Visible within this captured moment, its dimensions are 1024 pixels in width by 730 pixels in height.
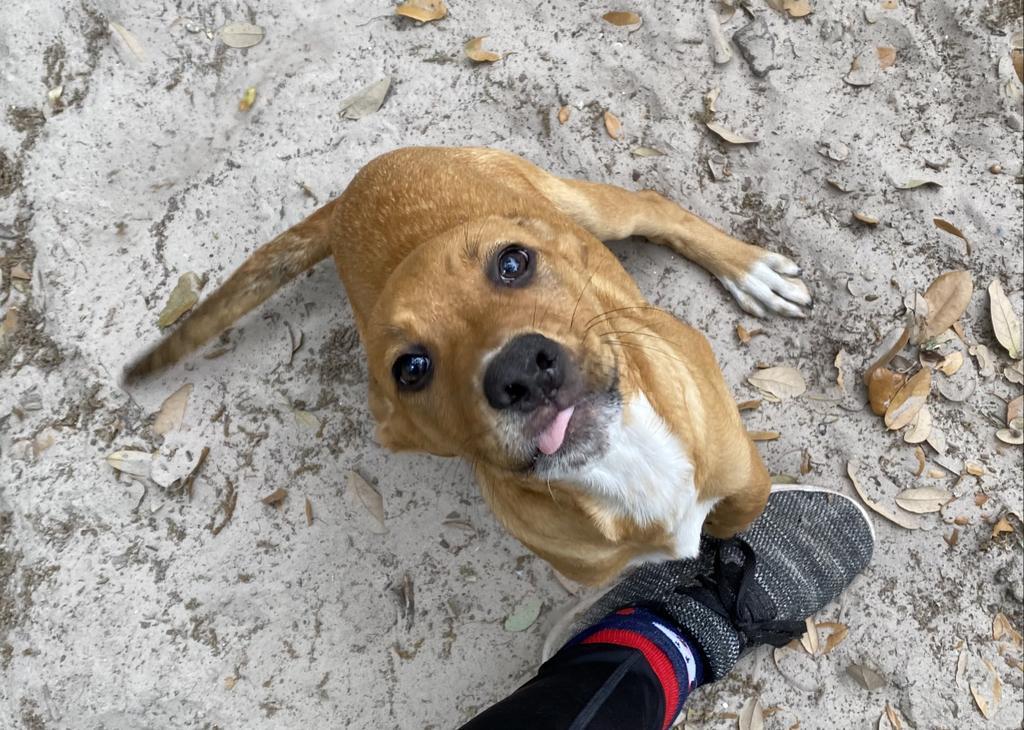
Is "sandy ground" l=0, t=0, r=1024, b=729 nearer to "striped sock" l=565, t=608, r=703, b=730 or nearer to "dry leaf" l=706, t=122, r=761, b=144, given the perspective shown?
"dry leaf" l=706, t=122, r=761, b=144

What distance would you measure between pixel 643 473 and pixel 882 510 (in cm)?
180

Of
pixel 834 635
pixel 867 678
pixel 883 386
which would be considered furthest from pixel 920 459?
pixel 867 678

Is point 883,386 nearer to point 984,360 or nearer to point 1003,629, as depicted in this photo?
point 984,360

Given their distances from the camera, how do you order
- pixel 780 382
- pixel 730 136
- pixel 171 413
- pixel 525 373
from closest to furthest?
pixel 525 373, pixel 780 382, pixel 730 136, pixel 171 413

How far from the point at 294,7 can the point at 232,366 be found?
2.17 m

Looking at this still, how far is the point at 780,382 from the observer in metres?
3.78

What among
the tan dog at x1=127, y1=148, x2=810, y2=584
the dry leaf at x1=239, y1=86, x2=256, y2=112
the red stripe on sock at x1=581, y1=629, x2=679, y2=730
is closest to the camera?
the tan dog at x1=127, y1=148, x2=810, y2=584

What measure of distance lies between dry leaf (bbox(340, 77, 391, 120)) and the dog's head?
6.21 ft

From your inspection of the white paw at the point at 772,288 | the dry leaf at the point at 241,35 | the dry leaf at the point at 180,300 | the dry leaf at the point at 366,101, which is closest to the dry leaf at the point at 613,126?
the white paw at the point at 772,288

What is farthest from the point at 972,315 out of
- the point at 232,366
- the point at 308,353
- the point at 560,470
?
the point at 232,366

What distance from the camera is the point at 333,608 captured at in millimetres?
3889

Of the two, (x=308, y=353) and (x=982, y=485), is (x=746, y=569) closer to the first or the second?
(x=982, y=485)

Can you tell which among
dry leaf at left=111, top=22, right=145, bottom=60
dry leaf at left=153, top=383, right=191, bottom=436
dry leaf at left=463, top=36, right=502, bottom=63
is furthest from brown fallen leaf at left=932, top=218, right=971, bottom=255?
dry leaf at left=111, top=22, right=145, bottom=60

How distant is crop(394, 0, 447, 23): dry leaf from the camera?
4.24m
